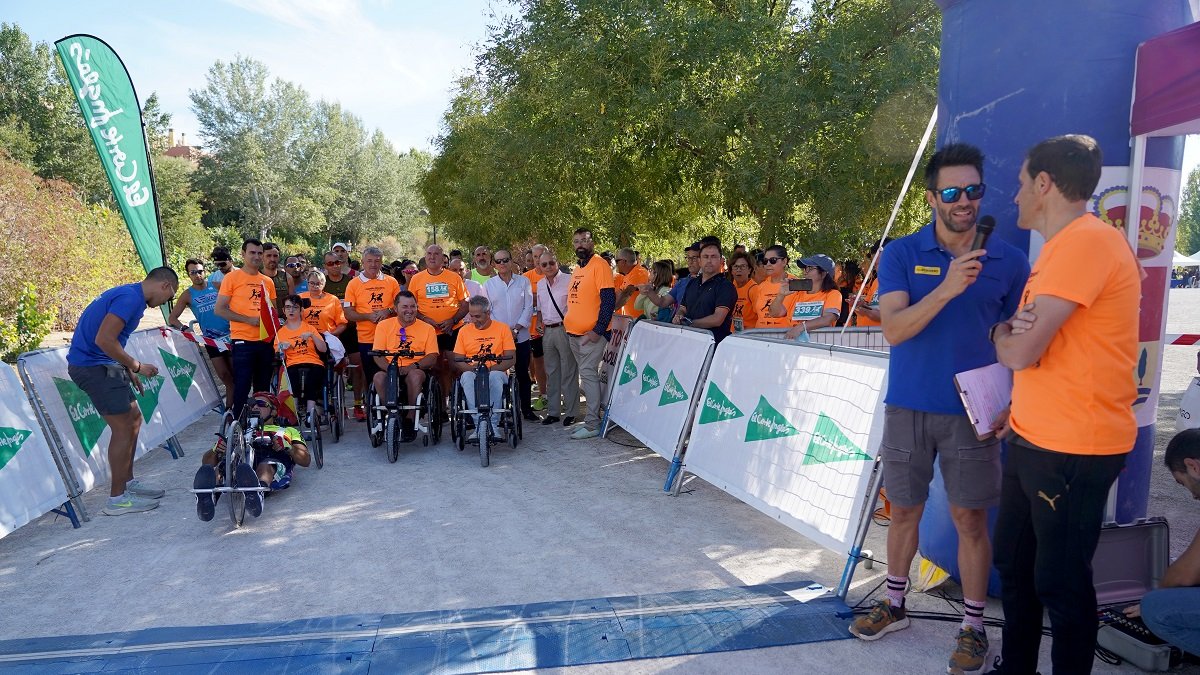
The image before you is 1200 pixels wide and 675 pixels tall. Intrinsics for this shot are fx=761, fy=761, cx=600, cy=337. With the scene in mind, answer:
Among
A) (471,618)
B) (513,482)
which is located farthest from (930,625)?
(513,482)

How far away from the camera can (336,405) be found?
27.7 ft

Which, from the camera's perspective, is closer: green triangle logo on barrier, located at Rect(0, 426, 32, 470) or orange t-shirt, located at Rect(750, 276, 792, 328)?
green triangle logo on barrier, located at Rect(0, 426, 32, 470)


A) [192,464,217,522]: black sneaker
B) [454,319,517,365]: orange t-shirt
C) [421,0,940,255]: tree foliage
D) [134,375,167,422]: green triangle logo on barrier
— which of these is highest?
[421,0,940,255]: tree foliage

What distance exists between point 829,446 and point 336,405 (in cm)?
588

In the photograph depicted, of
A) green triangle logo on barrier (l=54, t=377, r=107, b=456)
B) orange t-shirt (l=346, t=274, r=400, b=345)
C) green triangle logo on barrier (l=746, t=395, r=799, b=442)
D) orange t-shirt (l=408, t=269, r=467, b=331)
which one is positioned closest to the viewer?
green triangle logo on barrier (l=746, t=395, r=799, b=442)

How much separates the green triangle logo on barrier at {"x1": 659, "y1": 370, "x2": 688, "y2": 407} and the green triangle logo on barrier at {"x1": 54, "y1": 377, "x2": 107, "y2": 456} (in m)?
4.75

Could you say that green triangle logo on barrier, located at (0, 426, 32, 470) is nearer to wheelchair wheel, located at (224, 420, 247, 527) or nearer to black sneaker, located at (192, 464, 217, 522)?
black sneaker, located at (192, 464, 217, 522)

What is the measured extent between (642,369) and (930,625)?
4189 millimetres

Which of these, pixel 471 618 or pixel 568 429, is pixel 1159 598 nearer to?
pixel 471 618

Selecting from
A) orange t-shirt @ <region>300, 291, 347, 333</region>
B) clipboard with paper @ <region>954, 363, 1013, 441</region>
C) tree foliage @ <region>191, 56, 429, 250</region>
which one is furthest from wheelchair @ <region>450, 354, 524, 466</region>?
tree foliage @ <region>191, 56, 429, 250</region>

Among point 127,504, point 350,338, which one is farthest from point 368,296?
point 127,504

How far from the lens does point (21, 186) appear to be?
16125 mm

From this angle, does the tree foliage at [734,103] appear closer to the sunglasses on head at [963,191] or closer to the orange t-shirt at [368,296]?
the orange t-shirt at [368,296]

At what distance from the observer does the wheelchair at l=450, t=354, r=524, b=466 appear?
7.22 meters
